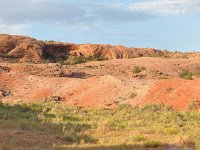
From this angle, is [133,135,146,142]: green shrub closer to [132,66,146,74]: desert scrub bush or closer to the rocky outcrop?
[132,66,146,74]: desert scrub bush

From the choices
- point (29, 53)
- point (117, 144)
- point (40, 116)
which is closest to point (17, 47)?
point (29, 53)

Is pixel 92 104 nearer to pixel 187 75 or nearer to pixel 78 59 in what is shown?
pixel 187 75

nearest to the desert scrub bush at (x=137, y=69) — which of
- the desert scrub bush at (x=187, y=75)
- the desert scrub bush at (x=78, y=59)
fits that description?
the desert scrub bush at (x=187, y=75)

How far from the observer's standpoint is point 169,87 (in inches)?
1551

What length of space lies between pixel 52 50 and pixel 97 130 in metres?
63.2

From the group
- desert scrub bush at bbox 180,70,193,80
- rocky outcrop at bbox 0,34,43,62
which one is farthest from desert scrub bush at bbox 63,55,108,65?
desert scrub bush at bbox 180,70,193,80

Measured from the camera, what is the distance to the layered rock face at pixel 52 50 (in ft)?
260

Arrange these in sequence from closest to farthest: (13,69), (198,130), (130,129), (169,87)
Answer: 1. (198,130)
2. (130,129)
3. (169,87)
4. (13,69)

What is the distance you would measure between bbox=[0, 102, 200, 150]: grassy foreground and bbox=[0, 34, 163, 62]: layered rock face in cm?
4414

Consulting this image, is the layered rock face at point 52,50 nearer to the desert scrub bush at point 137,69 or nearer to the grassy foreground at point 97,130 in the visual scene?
the desert scrub bush at point 137,69

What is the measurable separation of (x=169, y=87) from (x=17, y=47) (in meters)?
44.8

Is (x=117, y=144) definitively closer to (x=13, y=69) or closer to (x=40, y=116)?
(x=40, y=116)

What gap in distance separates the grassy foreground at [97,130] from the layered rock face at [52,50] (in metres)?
44.1

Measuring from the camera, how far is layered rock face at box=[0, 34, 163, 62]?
79250mm
